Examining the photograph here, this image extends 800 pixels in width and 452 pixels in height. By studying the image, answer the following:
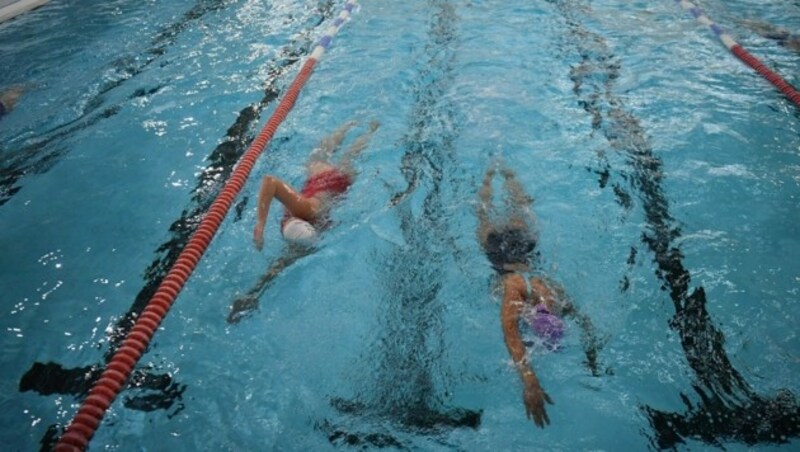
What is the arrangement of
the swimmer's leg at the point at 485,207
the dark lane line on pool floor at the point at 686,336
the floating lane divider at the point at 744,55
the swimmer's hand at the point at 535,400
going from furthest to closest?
1. the floating lane divider at the point at 744,55
2. the swimmer's leg at the point at 485,207
3. the swimmer's hand at the point at 535,400
4. the dark lane line on pool floor at the point at 686,336

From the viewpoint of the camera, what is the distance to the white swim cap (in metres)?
3.31

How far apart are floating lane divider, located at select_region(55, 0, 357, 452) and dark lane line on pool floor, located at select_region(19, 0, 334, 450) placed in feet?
0.38

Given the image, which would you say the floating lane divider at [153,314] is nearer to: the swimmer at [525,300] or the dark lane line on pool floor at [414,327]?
the dark lane line on pool floor at [414,327]

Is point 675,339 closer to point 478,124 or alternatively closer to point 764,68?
point 478,124

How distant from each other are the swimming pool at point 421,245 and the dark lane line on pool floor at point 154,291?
0.07ft

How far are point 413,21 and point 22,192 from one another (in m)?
5.72

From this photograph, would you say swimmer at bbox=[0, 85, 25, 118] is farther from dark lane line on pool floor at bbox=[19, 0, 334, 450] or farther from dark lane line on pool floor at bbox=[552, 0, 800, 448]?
dark lane line on pool floor at bbox=[552, 0, 800, 448]

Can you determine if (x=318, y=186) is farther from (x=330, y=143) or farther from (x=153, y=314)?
(x=153, y=314)

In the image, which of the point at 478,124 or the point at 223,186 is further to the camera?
the point at 478,124

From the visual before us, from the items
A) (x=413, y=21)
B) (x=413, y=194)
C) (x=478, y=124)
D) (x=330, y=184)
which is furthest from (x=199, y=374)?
(x=413, y=21)

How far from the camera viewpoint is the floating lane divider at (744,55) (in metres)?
4.83

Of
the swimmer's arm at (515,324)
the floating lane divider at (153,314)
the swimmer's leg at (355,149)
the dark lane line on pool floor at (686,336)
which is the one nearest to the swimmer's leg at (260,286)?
the floating lane divider at (153,314)

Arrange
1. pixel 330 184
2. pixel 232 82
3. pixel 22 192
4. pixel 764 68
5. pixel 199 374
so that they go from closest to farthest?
pixel 199 374 → pixel 330 184 → pixel 22 192 → pixel 764 68 → pixel 232 82

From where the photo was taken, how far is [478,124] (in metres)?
4.86
